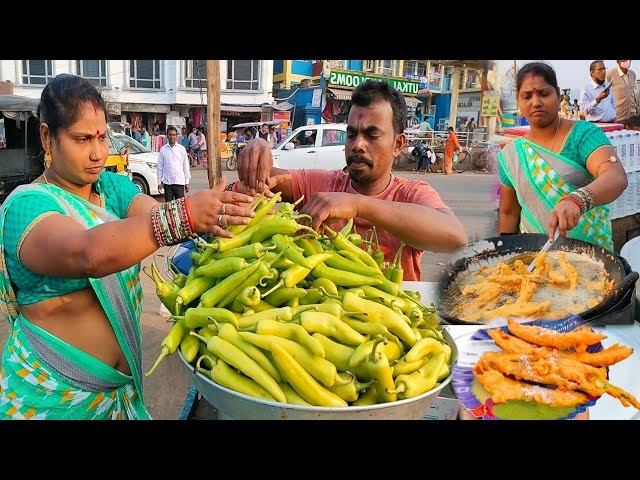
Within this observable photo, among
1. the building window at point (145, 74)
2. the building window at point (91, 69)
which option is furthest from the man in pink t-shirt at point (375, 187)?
the building window at point (145, 74)

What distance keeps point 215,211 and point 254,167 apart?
1.90ft

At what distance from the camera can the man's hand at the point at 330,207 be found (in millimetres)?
1618

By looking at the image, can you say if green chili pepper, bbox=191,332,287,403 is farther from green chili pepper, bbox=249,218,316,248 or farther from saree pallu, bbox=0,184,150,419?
saree pallu, bbox=0,184,150,419

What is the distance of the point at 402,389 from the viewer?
116 centimetres

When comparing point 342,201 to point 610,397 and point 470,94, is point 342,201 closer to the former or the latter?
point 470,94

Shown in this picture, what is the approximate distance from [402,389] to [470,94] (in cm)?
127

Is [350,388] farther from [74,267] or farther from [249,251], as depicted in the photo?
[74,267]

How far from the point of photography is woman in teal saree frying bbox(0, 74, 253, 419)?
138cm

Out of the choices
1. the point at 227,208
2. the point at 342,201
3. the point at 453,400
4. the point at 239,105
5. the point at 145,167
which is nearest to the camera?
the point at 227,208

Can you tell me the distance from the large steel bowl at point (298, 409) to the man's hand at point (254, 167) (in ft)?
2.93

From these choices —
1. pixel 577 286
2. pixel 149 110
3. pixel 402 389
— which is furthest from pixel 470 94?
pixel 149 110

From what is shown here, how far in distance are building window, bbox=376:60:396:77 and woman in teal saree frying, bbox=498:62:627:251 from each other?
59 centimetres

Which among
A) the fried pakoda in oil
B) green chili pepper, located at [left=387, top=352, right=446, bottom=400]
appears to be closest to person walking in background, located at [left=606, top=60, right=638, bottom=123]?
the fried pakoda in oil

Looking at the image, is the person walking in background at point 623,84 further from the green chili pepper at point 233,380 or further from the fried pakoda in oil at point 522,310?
the green chili pepper at point 233,380
